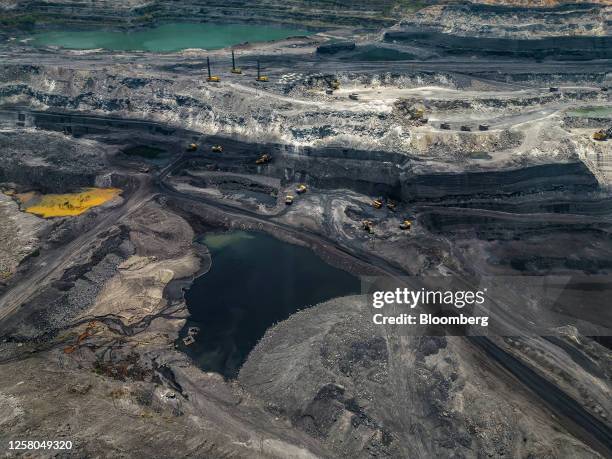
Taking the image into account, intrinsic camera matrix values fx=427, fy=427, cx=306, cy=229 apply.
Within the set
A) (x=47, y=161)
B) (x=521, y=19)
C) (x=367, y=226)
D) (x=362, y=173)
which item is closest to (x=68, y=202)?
(x=47, y=161)

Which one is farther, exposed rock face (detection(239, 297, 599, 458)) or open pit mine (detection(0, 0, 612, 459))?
open pit mine (detection(0, 0, 612, 459))

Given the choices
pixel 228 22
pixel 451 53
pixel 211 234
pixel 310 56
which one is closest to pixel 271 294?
pixel 211 234

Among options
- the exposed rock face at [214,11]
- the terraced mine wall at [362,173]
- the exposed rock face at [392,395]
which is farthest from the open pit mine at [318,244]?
the exposed rock face at [214,11]

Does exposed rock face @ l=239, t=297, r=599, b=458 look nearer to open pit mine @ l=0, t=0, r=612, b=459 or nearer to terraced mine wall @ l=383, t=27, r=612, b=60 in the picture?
open pit mine @ l=0, t=0, r=612, b=459

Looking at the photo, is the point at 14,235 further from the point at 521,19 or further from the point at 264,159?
the point at 521,19

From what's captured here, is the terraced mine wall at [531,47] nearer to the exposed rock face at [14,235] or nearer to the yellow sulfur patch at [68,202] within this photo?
the yellow sulfur patch at [68,202]

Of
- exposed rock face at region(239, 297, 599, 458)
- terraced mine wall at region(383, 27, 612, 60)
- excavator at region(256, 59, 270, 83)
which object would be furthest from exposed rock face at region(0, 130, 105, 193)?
terraced mine wall at region(383, 27, 612, 60)
